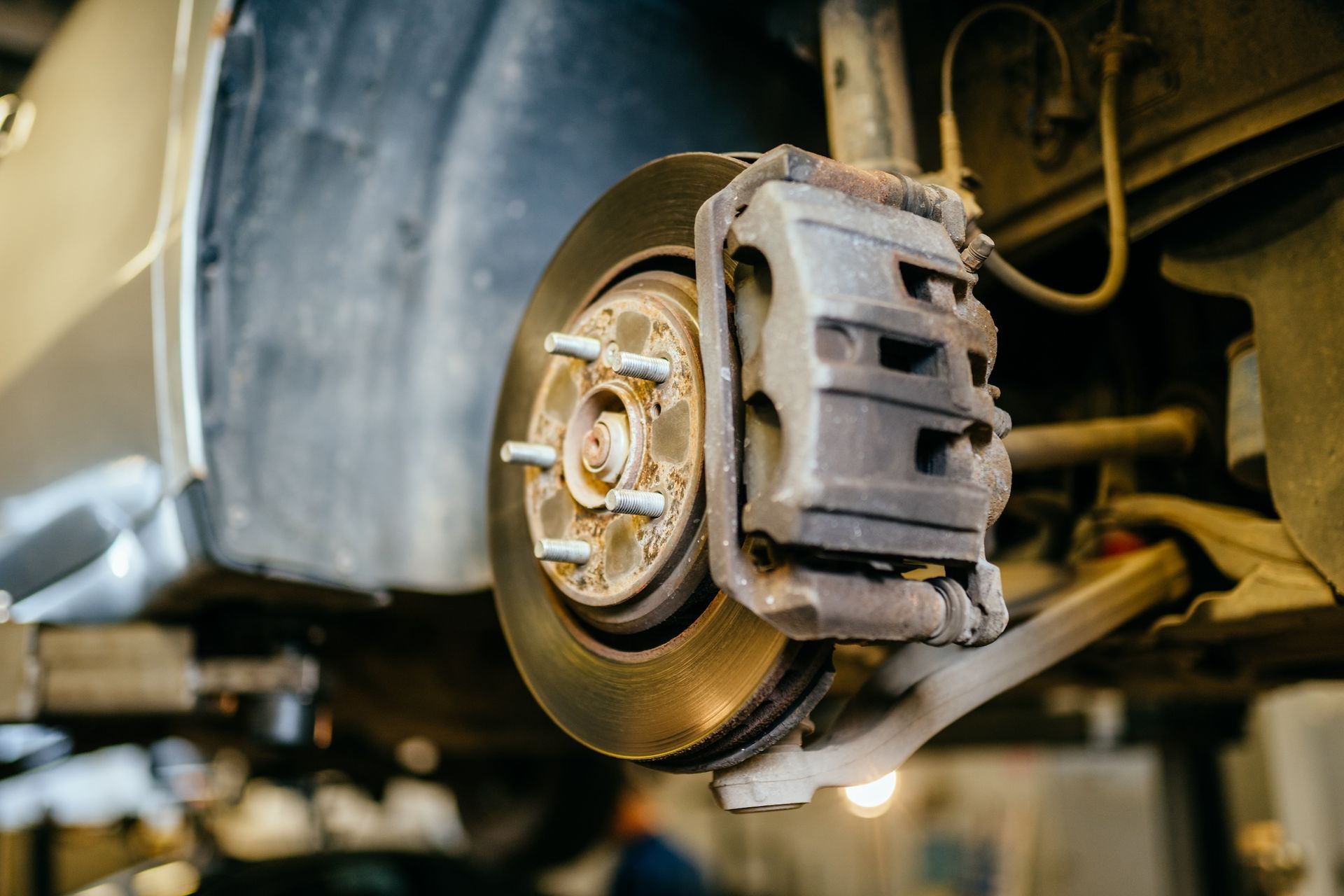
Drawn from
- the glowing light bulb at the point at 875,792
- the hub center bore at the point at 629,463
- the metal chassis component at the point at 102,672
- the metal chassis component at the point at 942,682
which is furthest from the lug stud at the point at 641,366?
the metal chassis component at the point at 102,672

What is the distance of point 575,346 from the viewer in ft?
2.30

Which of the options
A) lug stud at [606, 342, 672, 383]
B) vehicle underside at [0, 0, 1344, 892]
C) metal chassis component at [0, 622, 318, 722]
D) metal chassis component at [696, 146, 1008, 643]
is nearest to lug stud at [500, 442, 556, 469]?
vehicle underside at [0, 0, 1344, 892]

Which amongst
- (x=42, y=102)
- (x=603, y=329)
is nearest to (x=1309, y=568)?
(x=603, y=329)

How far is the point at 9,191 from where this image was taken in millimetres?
1269

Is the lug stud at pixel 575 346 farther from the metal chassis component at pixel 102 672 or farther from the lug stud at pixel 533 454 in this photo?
the metal chassis component at pixel 102 672

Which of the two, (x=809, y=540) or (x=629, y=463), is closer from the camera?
(x=809, y=540)

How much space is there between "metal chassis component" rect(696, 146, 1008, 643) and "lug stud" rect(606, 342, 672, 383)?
8 cm

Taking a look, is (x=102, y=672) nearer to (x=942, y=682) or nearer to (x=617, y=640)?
(x=617, y=640)

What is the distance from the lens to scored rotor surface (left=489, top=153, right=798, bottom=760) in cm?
58

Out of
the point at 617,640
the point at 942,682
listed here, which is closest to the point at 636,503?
the point at 617,640

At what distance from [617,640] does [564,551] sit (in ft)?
0.26

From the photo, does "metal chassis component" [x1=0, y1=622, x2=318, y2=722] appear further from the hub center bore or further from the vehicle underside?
the hub center bore

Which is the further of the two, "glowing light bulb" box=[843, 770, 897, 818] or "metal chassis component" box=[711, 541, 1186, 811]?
"glowing light bulb" box=[843, 770, 897, 818]

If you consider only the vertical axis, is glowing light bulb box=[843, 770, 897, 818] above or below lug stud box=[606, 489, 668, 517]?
below
